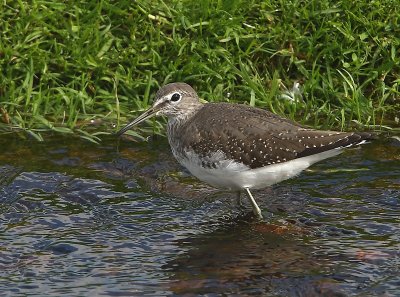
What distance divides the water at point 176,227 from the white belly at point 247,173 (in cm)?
30

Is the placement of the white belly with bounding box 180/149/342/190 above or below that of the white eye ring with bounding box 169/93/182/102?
below

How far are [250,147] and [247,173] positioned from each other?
0.21 meters

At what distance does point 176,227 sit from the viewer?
809 cm

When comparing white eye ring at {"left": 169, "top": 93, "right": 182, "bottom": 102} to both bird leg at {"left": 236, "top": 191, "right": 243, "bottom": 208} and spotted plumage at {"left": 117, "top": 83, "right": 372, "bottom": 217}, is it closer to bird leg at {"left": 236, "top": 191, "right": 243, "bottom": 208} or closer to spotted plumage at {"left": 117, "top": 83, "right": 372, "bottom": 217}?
spotted plumage at {"left": 117, "top": 83, "right": 372, "bottom": 217}

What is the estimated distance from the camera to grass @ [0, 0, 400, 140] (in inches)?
400

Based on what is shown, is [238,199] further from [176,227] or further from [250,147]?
[176,227]

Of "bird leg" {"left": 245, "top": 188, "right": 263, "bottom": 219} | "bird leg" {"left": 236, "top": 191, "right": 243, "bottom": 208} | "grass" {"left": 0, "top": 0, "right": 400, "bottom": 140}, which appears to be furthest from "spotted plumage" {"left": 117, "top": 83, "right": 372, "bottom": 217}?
"grass" {"left": 0, "top": 0, "right": 400, "bottom": 140}

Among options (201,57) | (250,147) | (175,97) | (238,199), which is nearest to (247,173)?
(250,147)

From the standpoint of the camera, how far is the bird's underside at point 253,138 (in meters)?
8.27

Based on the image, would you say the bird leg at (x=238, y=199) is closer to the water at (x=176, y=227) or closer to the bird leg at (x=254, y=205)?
the water at (x=176, y=227)

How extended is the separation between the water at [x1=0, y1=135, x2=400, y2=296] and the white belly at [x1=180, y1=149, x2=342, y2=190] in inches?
11.9

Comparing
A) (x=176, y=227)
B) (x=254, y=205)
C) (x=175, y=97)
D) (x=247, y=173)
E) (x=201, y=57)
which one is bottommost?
(x=176, y=227)

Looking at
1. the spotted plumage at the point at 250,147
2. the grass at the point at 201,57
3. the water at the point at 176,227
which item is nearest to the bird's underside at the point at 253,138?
the spotted plumage at the point at 250,147

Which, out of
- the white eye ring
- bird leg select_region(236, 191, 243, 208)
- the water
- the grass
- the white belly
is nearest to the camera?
the water
